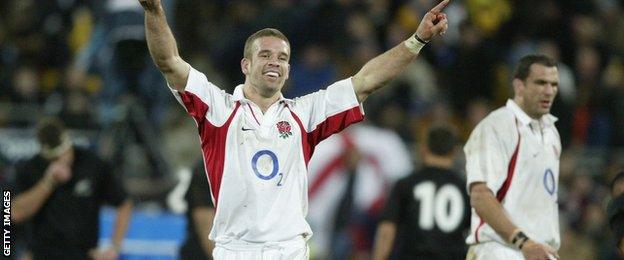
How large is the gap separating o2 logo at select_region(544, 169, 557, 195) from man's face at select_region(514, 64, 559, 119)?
1.37 ft

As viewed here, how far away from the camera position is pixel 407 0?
17.5 metres

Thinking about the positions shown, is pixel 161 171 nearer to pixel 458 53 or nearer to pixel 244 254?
pixel 458 53

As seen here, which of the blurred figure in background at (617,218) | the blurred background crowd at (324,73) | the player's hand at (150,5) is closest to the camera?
the player's hand at (150,5)

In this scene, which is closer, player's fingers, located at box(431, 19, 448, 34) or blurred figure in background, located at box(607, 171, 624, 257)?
player's fingers, located at box(431, 19, 448, 34)

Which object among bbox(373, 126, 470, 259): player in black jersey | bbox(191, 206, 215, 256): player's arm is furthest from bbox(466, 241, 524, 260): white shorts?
bbox(191, 206, 215, 256): player's arm

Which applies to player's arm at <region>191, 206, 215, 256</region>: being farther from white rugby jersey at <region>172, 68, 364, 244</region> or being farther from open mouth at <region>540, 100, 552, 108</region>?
open mouth at <region>540, 100, 552, 108</region>

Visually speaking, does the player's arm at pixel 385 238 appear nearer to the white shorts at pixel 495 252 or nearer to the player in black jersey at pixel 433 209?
the player in black jersey at pixel 433 209

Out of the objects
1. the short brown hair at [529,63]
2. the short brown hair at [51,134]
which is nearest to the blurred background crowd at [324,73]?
the short brown hair at [51,134]

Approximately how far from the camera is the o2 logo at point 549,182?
354 inches

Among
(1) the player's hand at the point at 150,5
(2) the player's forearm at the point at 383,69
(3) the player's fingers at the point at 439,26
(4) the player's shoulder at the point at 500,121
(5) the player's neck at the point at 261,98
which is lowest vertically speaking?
(4) the player's shoulder at the point at 500,121

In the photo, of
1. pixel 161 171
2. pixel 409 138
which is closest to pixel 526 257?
pixel 161 171

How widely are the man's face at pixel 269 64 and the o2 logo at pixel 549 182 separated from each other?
2096 mm

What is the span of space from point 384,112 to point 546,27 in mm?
2950

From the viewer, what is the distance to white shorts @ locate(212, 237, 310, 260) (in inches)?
306
